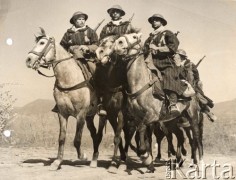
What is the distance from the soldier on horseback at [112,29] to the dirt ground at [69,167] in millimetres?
790

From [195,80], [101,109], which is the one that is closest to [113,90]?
[101,109]

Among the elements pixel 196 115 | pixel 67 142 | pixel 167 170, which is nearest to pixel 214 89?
pixel 196 115

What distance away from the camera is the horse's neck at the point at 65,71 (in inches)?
212

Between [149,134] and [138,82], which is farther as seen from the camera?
[149,134]

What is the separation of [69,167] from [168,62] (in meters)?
2.03

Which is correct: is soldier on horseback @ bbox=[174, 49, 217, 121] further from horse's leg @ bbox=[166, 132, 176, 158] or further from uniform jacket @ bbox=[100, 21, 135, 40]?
uniform jacket @ bbox=[100, 21, 135, 40]

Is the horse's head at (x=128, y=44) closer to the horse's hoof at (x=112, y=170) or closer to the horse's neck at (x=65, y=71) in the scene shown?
the horse's neck at (x=65, y=71)

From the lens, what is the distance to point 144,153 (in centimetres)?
528

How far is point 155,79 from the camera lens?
5.38 metres

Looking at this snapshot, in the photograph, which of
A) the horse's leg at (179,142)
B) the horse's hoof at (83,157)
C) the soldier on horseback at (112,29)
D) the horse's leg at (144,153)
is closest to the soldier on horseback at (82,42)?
the soldier on horseback at (112,29)

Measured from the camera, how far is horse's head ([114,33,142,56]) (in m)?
5.12

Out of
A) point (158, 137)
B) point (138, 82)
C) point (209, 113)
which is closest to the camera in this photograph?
→ point (138, 82)

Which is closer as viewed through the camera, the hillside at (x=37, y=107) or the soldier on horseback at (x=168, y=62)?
the soldier on horseback at (x=168, y=62)

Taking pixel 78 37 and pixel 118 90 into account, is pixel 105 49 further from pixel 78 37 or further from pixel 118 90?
pixel 78 37
